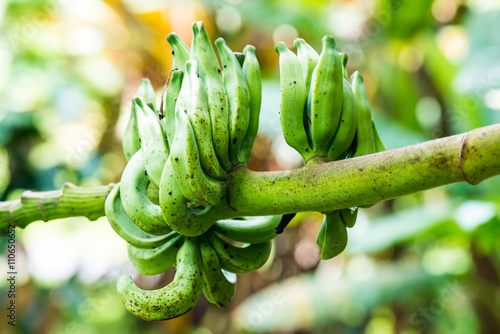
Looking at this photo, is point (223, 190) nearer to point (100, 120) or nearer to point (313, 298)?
point (313, 298)

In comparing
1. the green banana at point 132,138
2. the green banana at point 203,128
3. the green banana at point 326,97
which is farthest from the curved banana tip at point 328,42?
the green banana at point 132,138

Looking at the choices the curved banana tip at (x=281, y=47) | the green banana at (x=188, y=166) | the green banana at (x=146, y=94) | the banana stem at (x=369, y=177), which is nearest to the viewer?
the banana stem at (x=369, y=177)

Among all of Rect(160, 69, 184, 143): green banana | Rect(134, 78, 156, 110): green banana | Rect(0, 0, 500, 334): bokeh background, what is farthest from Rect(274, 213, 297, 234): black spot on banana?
Rect(0, 0, 500, 334): bokeh background

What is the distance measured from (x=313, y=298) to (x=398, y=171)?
2.70 metres

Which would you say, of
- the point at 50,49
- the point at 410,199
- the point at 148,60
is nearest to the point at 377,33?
the point at 410,199

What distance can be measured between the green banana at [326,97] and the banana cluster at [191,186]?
13cm

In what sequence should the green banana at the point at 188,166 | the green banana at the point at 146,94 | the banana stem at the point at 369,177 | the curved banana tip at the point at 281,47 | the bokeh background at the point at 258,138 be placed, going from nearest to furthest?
the banana stem at the point at 369,177 < the green banana at the point at 188,166 < the curved banana tip at the point at 281,47 < the green banana at the point at 146,94 < the bokeh background at the point at 258,138

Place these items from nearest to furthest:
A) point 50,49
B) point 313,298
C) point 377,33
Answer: point 313,298 → point 377,33 → point 50,49

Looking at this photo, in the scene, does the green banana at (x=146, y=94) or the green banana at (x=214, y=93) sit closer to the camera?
the green banana at (x=214, y=93)

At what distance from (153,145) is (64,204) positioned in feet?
0.74

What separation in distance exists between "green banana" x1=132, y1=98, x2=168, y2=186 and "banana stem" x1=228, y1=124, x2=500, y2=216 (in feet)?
0.43

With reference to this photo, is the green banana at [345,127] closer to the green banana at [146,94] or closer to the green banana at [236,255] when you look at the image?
the green banana at [236,255]

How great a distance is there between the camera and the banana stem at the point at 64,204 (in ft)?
2.98

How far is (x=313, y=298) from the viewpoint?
10.4 ft
